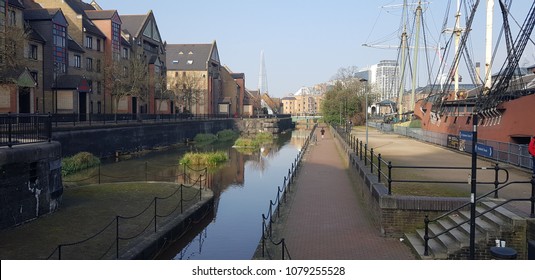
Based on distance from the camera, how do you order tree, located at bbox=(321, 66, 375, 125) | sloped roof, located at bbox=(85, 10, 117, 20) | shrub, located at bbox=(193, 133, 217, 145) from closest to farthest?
sloped roof, located at bbox=(85, 10, 117, 20), shrub, located at bbox=(193, 133, 217, 145), tree, located at bbox=(321, 66, 375, 125)

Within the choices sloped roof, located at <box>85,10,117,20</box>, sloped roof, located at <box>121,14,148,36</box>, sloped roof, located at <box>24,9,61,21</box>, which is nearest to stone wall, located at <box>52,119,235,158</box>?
sloped roof, located at <box>24,9,61,21</box>

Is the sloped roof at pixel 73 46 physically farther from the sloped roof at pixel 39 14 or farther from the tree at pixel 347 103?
the tree at pixel 347 103

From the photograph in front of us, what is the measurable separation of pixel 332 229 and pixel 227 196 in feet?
31.0

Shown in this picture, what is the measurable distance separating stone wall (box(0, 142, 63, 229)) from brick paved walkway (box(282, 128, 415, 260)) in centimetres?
677

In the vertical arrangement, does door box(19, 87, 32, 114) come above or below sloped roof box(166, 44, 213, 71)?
below

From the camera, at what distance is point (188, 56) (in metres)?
89.4

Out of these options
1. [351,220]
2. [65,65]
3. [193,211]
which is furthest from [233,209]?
[65,65]

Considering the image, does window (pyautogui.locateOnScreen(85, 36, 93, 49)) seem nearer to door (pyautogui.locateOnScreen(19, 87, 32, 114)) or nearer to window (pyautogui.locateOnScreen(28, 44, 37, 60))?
window (pyautogui.locateOnScreen(28, 44, 37, 60))

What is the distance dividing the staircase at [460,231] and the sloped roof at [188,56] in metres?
79.8

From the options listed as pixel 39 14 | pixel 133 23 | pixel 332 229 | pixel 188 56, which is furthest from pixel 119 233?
pixel 188 56

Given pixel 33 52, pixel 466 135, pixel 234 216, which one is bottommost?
pixel 234 216

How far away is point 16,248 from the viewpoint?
31.9ft

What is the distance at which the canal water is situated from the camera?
12703mm

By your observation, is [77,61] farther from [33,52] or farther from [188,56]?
[188,56]
